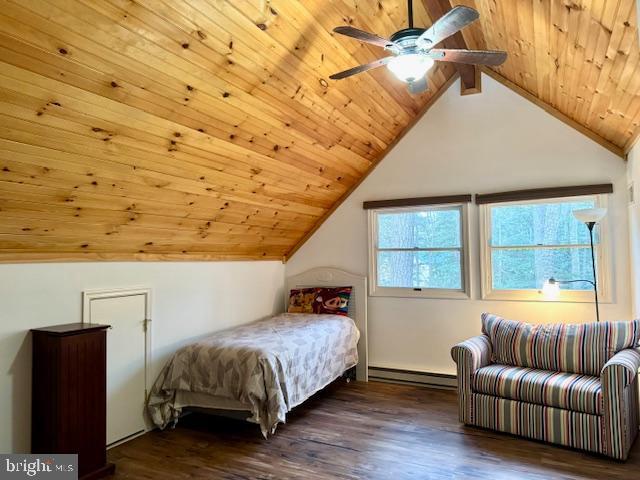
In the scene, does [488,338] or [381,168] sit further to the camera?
[381,168]

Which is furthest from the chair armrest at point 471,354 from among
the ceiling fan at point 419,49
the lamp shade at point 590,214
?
the ceiling fan at point 419,49

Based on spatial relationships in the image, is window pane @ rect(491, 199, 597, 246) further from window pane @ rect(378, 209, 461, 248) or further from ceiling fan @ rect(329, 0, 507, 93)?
ceiling fan @ rect(329, 0, 507, 93)

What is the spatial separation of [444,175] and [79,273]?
340 cm

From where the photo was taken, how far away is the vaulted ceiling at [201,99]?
1940mm

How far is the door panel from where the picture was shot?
10.3ft

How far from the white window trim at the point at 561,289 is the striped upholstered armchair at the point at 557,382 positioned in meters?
0.58

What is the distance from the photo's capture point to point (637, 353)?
3.07 m

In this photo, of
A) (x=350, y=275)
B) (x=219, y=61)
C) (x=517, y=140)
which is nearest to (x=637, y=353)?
(x=517, y=140)

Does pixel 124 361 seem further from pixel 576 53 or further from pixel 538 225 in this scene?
pixel 538 225

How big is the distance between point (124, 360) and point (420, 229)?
3.05 meters

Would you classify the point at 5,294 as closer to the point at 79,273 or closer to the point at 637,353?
the point at 79,273

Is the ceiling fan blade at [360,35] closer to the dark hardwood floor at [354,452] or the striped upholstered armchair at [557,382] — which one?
the striped upholstered armchair at [557,382]

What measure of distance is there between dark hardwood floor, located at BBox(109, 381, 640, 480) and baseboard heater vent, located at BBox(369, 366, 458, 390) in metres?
0.62

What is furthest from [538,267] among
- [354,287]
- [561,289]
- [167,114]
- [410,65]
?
[167,114]
